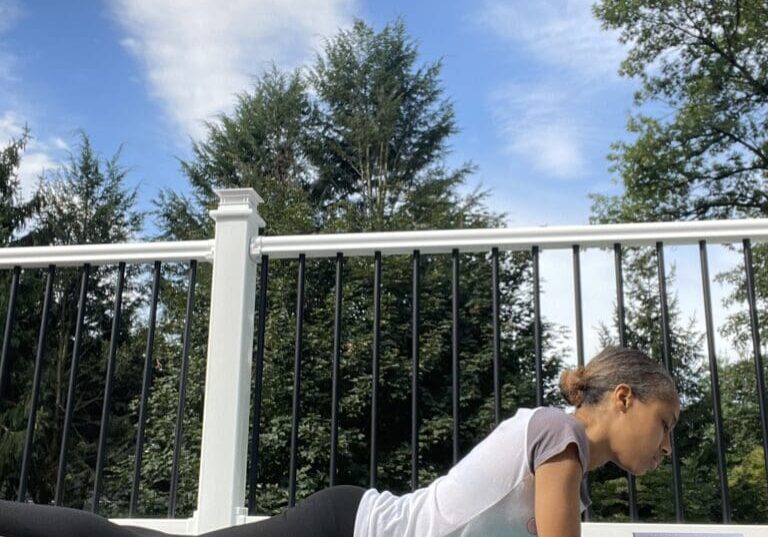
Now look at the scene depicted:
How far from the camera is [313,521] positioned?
1.55 metres

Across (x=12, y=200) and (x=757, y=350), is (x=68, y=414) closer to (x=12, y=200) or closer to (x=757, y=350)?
(x=757, y=350)

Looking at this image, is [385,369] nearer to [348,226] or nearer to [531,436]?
[348,226]

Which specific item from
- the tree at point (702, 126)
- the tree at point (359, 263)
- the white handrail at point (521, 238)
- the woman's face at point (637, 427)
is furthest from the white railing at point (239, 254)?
the tree at point (702, 126)

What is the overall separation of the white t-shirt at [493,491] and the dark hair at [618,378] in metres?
0.12

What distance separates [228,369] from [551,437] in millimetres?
1367

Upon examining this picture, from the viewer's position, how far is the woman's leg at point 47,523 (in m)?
1.38

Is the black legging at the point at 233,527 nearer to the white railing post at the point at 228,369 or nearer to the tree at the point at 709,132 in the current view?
the white railing post at the point at 228,369

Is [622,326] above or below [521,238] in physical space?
below

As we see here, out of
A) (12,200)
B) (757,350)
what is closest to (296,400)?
(757,350)

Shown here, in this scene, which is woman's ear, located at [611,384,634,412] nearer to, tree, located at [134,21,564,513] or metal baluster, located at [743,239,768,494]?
metal baluster, located at [743,239,768,494]

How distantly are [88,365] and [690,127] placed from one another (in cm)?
1160

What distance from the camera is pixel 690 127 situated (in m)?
13.2

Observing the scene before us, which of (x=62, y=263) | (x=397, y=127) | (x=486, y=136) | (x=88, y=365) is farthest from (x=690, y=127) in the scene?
(x=62, y=263)

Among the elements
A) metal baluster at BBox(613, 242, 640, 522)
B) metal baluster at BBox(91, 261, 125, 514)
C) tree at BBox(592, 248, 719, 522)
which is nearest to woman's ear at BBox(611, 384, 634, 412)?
metal baluster at BBox(613, 242, 640, 522)
